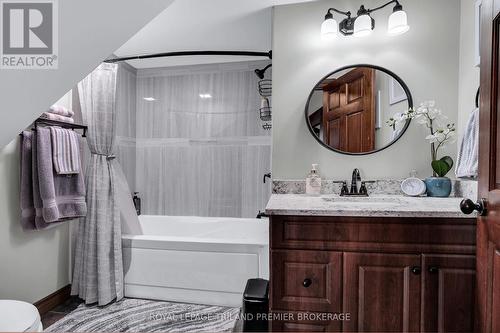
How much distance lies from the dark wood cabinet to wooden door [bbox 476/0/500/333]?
0.31 ft

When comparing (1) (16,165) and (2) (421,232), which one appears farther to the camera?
(1) (16,165)

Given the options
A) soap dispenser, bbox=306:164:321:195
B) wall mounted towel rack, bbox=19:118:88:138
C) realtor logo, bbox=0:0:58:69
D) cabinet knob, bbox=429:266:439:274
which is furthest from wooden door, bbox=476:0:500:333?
wall mounted towel rack, bbox=19:118:88:138

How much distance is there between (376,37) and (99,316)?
2.86 meters

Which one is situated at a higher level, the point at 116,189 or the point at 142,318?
the point at 116,189

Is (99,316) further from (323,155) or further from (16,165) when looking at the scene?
(323,155)

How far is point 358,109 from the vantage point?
6.31 feet

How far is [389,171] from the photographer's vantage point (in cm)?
192

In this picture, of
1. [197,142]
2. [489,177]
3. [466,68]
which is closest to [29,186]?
[197,142]

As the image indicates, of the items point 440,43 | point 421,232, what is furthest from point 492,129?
point 440,43

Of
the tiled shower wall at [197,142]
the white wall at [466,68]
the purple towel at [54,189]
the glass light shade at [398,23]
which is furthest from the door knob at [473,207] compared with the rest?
the purple towel at [54,189]

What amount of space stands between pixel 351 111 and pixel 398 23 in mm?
602

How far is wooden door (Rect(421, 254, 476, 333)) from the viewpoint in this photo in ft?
4.00

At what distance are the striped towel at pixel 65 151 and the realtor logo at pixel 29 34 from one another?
886 mm

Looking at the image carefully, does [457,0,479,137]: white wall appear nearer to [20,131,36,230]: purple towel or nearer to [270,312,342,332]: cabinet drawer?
[270,312,342,332]: cabinet drawer
